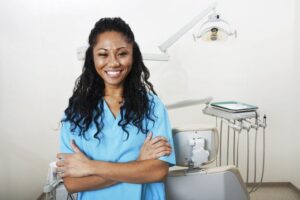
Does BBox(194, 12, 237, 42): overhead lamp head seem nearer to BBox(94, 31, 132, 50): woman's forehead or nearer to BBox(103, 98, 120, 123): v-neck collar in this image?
BBox(94, 31, 132, 50): woman's forehead

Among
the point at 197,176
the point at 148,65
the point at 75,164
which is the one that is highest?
the point at 148,65

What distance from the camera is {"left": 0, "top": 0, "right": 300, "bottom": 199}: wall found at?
2213mm

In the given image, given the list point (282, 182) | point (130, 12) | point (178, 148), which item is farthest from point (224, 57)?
point (178, 148)

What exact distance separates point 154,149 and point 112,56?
34 cm

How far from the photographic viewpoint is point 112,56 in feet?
3.17

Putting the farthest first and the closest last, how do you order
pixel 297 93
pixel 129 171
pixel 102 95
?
pixel 297 93
pixel 102 95
pixel 129 171

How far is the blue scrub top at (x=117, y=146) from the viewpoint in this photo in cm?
95

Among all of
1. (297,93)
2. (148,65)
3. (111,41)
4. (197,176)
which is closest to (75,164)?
(111,41)

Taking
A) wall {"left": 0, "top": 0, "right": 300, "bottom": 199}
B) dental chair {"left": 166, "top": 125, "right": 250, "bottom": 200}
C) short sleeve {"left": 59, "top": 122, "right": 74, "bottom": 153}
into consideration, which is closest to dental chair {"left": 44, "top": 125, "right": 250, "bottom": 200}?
dental chair {"left": 166, "top": 125, "right": 250, "bottom": 200}

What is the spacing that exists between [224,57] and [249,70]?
0.79ft

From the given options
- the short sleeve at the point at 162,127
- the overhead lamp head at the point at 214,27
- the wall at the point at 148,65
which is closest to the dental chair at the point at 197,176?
the short sleeve at the point at 162,127

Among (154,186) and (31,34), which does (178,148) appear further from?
(31,34)

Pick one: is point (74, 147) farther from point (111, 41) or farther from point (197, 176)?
point (197, 176)

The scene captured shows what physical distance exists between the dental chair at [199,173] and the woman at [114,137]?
206mm
